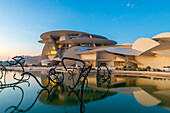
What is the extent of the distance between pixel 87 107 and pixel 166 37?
1049 inches

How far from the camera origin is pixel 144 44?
1040 inches

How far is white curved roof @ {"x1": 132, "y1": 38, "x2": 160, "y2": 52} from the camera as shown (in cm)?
2433

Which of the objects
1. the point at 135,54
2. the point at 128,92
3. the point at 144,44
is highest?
the point at 144,44

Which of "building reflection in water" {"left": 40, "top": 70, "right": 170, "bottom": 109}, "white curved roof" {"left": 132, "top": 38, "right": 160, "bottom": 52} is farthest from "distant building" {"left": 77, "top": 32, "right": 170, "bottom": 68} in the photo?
"building reflection in water" {"left": 40, "top": 70, "right": 170, "bottom": 109}

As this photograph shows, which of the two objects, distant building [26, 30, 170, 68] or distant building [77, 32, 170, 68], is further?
distant building [26, 30, 170, 68]

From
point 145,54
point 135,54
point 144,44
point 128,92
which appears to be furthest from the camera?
point 145,54

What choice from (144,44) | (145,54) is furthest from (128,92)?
(145,54)

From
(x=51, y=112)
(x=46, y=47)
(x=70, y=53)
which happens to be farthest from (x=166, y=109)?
(x=46, y=47)

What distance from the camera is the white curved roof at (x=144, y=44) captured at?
24328 mm

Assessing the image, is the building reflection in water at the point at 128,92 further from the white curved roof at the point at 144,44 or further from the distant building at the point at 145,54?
the distant building at the point at 145,54

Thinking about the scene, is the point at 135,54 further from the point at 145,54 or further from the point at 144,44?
the point at 144,44

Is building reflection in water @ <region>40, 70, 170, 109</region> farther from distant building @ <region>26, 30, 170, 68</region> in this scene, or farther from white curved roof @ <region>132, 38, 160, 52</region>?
distant building @ <region>26, 30, 170, 68</region>

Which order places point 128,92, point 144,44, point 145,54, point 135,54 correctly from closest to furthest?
1. point 128,92
2. point 144,44
3. point 135,54
4. point 145,54

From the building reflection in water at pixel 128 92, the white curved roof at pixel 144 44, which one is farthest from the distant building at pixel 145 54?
the building reflection in water at pixel 128 92
